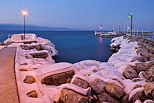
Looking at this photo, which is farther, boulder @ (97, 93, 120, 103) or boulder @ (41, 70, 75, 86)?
boulder @ (41, 70, 75, 86)

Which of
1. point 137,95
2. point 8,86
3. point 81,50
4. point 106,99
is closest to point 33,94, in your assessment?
point 8,86

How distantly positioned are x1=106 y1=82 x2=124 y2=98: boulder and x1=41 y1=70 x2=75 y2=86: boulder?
143cm

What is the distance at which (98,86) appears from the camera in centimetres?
568

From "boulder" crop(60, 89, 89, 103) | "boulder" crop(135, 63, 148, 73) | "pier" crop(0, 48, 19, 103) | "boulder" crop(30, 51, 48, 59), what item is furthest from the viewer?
"boulder" crop(30, 51, 48, 59)

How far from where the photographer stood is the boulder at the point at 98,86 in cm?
560

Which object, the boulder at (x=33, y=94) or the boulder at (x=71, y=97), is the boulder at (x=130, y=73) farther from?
the boulder at (x=33, y=94)

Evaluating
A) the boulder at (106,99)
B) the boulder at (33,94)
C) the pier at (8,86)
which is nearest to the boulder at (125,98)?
the boulder at (106,99)

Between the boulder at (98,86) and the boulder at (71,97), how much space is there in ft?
3.88

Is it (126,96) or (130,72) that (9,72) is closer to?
(126,96)

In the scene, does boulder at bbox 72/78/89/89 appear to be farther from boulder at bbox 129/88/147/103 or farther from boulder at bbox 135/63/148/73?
boulder at bbox 135/63/148/73

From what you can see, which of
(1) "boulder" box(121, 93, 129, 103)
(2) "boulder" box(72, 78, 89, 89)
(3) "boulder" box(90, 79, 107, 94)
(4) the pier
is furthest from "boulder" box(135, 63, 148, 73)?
(4) the pier

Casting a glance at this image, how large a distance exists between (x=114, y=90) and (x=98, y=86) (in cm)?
54

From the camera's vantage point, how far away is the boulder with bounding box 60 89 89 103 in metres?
4.40

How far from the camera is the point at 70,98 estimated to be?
4445 mm
